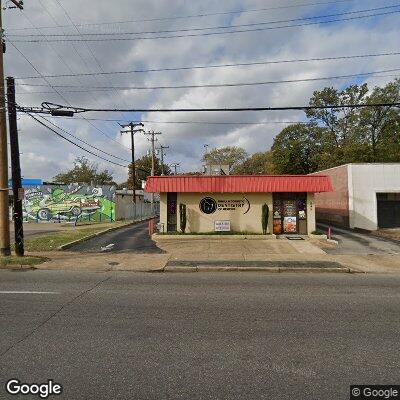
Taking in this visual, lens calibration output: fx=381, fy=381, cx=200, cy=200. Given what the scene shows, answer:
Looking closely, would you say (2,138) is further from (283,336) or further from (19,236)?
(283,336)

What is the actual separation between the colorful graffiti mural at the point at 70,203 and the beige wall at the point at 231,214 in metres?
15.5

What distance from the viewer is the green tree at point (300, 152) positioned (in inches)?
2272

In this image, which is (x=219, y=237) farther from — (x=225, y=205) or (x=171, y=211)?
(x=171, y=211)

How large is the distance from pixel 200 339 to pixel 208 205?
16592 millimetres

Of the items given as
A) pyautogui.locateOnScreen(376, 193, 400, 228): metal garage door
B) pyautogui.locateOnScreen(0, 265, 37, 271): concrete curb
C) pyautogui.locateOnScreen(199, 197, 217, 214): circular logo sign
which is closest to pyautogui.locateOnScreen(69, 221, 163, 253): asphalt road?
pyautogui.locateOnScreen(199, 197, 217, 214): circular logo sign

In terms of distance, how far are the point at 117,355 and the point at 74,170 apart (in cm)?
8590

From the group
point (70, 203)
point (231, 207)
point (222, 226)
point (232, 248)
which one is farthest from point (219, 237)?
point (70, 203)

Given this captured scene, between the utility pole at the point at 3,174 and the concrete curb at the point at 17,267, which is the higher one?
the utility pole at the point at 3,174

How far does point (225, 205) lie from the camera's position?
22.0m

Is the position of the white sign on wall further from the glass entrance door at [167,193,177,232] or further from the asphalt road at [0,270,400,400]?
the asphalt road at [0,270,400,400]

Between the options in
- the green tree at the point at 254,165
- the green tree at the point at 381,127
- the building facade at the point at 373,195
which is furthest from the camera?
the green tree at the point at 254,165

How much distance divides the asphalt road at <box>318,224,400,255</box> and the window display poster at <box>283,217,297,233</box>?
7.34 feet

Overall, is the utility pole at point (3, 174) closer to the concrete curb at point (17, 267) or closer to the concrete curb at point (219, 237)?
the concrete curb at point (17, 267)

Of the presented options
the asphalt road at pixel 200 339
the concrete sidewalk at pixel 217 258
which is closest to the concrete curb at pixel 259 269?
the concrete sidewalk at pixel 217 258
